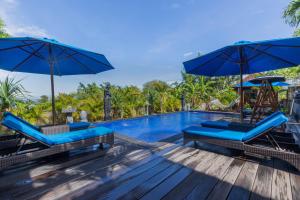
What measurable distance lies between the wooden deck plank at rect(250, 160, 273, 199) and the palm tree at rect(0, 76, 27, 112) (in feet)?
25.4

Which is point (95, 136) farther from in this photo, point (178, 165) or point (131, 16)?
point (131, 16)

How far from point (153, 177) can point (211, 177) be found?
3.10 ft

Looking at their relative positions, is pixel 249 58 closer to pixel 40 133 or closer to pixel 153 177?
pixel 153 177

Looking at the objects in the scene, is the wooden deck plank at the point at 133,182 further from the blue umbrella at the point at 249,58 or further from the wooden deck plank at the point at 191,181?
the blue umbrella at the point at 249,58

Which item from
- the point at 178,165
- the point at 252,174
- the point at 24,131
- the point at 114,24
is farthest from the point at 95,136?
the point at 114,24

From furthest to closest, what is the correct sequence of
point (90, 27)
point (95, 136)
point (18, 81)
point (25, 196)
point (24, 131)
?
1. point (90, 27)
2. point (18, 81)
3. point (95, 136)
4. point (24, 131)
5. point (25, 196)

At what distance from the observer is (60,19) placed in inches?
495

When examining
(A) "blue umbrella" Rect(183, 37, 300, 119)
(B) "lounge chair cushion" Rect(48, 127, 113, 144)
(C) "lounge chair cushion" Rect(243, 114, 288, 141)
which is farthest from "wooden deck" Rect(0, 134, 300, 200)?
(A) "blue umbrella" Rect(183, 37, 300, 119)

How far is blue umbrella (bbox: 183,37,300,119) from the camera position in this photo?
3.71 metres

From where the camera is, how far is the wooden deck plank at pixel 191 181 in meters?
2.18

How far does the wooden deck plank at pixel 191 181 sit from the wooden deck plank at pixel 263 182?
0.75 m

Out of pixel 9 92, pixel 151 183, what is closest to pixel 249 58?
pixel 151 183

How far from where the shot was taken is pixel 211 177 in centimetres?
264

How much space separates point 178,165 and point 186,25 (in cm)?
1630
